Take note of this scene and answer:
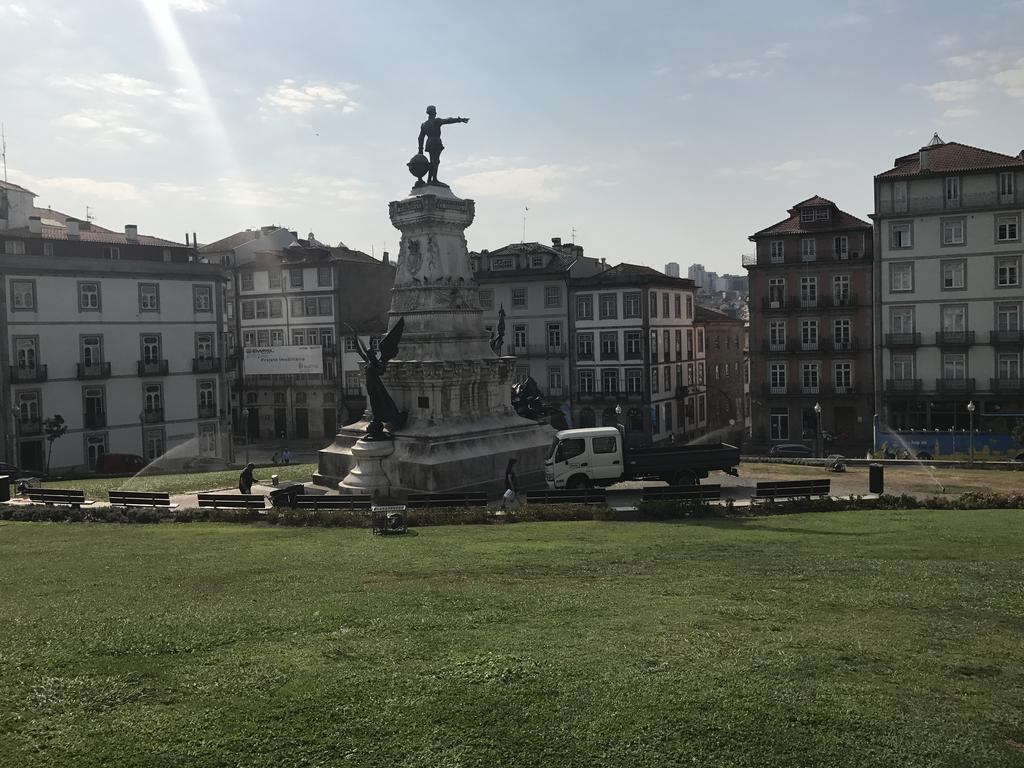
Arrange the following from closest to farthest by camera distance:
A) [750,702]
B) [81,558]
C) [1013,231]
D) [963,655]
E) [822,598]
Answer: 1. [750,702]
2. [963,655]
3. [822,598]
4. [81,558]
5. [1013,231]

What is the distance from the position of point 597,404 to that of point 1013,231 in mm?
25469

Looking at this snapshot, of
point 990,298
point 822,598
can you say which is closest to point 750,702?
point 822,598

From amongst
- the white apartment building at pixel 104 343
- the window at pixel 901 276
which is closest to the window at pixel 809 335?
the window at pixel 901 276

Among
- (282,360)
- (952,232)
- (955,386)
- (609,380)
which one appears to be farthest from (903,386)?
(282,360)

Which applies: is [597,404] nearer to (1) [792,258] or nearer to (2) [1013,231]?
(1) [792,258]

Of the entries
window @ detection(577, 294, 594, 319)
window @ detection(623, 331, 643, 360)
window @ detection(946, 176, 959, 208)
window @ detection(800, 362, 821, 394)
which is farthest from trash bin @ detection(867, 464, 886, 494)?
window @ detection(577, 294, 594, 319)

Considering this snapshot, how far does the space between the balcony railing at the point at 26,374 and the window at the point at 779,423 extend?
4037 cm

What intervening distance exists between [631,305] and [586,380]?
5.83 metres

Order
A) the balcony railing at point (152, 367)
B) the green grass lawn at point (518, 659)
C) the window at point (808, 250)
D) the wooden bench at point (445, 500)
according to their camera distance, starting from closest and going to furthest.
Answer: the green grass lawn at point (518, 659) < the wooden bench at point (445, 500) < the balcony railing at point (152, 367) < the window at point (808, 250)

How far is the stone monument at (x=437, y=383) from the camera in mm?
25259

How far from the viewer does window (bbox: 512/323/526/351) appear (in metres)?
58.3

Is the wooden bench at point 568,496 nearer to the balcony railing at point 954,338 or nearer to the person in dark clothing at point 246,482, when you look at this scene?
the person in dark clothing at point 246,482

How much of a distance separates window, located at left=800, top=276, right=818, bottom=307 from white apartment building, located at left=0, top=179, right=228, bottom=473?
3489 centimetres

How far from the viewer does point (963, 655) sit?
9.41 m
